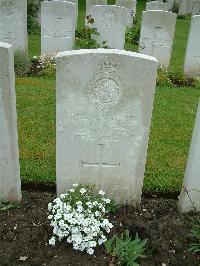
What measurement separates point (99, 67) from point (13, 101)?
0.90 metres

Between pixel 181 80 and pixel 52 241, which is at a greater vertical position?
pixel 181 80

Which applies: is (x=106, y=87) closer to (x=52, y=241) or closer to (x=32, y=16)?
(x=52, y=241)

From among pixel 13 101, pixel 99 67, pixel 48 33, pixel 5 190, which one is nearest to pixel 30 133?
pixel 5 190

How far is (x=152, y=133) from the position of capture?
21.5ft

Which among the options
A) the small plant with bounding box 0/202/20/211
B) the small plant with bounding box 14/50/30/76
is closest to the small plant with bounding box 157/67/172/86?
the small plant with bounding box 14/50/30/76

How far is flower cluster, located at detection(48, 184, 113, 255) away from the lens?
3.66m

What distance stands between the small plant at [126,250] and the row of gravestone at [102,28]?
23.6ft

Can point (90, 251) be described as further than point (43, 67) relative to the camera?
No

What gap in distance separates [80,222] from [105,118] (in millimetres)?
1040

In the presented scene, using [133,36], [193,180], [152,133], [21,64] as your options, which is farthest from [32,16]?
[193,180]

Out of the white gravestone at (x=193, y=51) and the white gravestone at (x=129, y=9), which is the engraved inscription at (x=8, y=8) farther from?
the white gravestone at (x=129, y=9)

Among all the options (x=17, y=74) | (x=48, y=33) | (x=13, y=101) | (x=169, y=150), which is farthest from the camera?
(x=48, y=33)

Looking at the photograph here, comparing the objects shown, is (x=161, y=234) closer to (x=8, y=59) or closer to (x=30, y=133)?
(x=8, y=59)

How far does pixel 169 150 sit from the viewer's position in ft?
19.7
